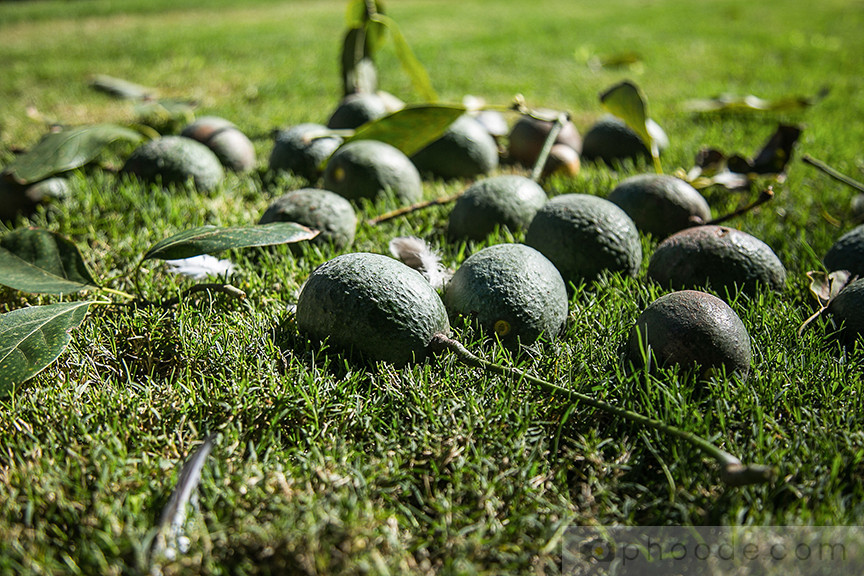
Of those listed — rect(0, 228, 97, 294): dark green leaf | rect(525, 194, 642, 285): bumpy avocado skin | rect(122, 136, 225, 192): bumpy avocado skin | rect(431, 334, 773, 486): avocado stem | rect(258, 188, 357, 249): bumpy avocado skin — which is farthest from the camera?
rect(122, 136, 225, 192): bumpy avocado skin

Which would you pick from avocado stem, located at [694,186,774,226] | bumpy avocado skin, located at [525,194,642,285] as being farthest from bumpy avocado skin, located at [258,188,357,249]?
avocado stem, located at [694,186,774,226]

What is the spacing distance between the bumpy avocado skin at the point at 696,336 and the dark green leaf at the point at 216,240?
1118mm

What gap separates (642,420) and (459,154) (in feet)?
7.20

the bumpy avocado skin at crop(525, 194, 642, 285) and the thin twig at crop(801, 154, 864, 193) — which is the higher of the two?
the thin twig at crop(801, 154, 864, 193)

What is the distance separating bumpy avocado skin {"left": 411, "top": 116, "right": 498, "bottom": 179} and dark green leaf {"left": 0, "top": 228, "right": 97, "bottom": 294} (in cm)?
188

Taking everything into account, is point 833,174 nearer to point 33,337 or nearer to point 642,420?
point 642,420

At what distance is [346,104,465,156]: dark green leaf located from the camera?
2.98m

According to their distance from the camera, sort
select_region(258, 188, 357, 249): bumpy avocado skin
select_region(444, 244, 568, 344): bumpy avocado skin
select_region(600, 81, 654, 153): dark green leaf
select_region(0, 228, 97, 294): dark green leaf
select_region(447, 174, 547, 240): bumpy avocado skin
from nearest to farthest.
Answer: select_region(444, 244, 568, 344): bumpy avocado skin, select_region(0, 228, 97, 294): dark green leaf, select_region(258, 188, 357, 249): bumpy avocado skin, select_region(447, 174, 547, 240): bumpy avocado skin, select_region(600, 81, 654, 153): dark green leaf

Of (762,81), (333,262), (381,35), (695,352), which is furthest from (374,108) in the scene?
(762,81)

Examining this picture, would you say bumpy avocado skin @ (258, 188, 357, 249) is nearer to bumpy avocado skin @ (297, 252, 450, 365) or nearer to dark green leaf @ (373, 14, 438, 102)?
bumpy avocado skin @ (297, 252, 450, 365)

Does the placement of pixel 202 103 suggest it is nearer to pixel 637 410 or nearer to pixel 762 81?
pixel 637 410

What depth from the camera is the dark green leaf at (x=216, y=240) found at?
6.51 ft

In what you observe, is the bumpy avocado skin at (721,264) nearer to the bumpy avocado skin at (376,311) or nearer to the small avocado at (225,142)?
the bumpy avocado skin at (376,311)

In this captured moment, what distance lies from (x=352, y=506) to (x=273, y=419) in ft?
1.26
